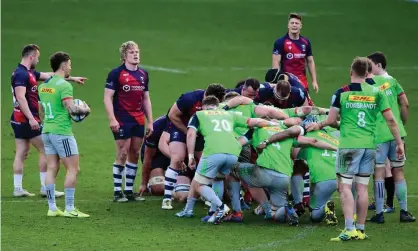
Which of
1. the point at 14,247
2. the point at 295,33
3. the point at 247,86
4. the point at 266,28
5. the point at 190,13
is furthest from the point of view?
the point at 190,13

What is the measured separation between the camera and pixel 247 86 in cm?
1585

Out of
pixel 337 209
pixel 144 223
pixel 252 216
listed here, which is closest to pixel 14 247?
pixel 144 223

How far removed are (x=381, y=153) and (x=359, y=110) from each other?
1.69m

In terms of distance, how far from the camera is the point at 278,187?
48.0 feet

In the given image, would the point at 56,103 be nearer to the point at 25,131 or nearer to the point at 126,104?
the point at 126,104

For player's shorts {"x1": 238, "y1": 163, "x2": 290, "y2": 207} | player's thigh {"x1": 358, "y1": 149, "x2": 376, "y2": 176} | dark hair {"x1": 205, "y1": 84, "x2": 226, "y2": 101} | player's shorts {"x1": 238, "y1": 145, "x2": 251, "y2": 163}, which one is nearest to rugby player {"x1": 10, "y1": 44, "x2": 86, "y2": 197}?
dark hair {"x1": 205, "y1": 84, "x2": 226, "y2": 101}

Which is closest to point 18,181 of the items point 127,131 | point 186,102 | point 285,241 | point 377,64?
point 127,131

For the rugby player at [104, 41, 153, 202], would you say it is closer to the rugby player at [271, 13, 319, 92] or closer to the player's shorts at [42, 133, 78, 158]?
the player's shorts at [42, 133, 78, 158]

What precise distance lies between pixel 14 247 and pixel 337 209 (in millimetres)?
5125

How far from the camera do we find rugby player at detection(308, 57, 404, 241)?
13.3 meters

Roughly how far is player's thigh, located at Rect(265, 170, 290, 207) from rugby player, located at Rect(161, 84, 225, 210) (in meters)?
1.83

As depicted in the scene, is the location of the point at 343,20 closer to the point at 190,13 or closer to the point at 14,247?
the point at 190,13

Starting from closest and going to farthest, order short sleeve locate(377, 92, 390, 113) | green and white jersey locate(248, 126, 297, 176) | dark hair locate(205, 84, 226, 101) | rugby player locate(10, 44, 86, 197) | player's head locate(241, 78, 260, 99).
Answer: short sleeve locate(377, 92, 390, 113) < green and white jersey locate(248, 126, 297, 176) < dark hair locate(205, 84, 226, 101) < player's head locate(241, 78, 260, 99) < rugby player locate(10, 44, 86, 197)

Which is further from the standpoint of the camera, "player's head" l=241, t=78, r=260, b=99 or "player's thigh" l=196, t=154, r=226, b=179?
"player's head" l=241, t=78, r=260, b=99
